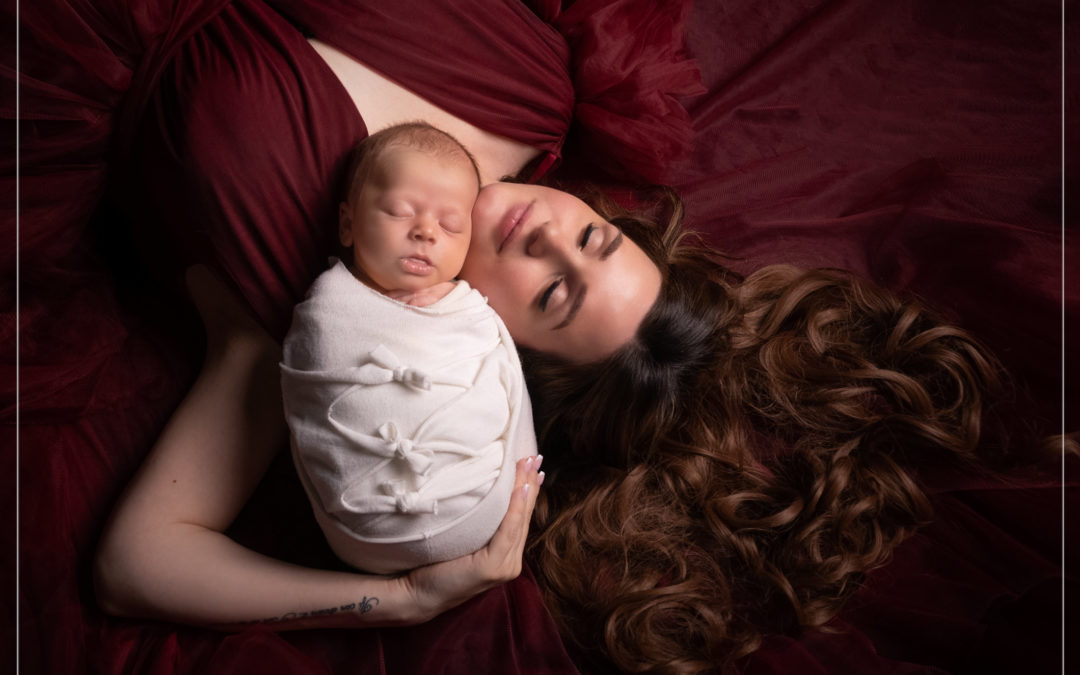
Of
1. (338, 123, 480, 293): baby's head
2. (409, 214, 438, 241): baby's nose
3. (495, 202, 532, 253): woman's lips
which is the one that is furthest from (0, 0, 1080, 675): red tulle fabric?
(495, 202, 532, 253): woman's lips

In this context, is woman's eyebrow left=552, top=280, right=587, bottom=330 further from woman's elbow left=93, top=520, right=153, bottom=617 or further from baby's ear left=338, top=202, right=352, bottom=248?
woman's elbow left=93, top=520, right=153, bottom=617

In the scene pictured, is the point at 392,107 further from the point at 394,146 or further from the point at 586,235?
the point at 586,235

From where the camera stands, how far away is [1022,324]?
5.82ft

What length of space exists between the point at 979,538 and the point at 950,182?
0.85m

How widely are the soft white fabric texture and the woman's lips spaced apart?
0.65 ft

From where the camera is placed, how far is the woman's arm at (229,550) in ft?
4.60

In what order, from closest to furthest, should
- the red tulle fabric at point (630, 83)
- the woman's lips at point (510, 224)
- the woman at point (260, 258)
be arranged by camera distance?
the woman at point (260, 258), the woman's lips at point (510, 224), the red tulle fabric at point (630, 83)

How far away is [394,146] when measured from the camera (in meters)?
1.46

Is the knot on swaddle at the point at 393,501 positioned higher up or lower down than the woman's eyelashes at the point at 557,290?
lower down

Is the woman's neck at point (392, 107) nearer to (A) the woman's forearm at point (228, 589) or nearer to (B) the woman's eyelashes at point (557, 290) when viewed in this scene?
(B) the woman's eyelashes at point (557, 290)

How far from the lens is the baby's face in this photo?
1.40 metres

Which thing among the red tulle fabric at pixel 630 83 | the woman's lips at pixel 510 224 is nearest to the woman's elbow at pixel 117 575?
the woman's lips at pixel 510 224

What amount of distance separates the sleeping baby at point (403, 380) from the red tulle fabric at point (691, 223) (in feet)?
0.55

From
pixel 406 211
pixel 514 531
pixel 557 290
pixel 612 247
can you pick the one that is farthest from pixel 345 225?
pixel 514 531
